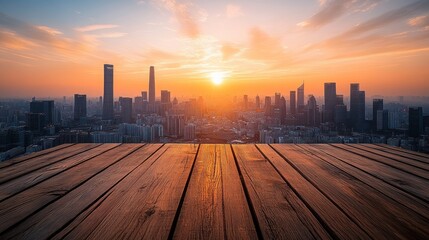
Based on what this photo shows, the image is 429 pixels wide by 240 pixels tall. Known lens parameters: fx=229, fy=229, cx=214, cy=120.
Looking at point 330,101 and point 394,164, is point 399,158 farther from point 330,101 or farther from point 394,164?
point 330,101

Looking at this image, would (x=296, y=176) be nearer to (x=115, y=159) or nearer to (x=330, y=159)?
(x=330, y=159)

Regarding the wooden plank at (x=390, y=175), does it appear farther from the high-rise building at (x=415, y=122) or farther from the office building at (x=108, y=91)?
the office building at (x=108, y=91)

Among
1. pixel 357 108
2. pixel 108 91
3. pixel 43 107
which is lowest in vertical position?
pixel 43 107

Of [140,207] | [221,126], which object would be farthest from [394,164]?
[221,126]

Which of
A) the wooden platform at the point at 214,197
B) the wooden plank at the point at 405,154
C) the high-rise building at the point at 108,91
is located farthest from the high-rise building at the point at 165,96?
the wooden platform at the point at 214,197

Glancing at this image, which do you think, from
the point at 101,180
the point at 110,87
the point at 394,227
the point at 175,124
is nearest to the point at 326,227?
the point at 394,227

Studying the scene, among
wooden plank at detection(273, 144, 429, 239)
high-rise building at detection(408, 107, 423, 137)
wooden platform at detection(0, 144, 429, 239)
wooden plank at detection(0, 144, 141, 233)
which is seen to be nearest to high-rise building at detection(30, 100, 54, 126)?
wooden platform at detection(0, 144, 429, 239)
